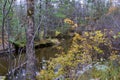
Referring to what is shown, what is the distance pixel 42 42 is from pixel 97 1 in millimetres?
16386

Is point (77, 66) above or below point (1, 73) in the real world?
above

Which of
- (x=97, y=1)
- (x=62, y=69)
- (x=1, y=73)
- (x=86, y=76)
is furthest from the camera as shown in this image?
(x=97, y=1)

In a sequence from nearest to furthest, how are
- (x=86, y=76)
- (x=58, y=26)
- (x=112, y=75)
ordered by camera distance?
(x=112, y=75) < (x=86, y=76) < (x=58, y=26)

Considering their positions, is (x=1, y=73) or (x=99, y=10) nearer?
(x=1, y=73)

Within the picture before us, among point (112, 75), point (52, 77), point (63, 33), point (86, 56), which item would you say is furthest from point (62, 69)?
point (63, 33)

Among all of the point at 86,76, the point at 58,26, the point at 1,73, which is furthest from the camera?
the point at 58,26

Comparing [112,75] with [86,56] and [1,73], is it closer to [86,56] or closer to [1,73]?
[86,56]

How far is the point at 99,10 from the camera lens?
31844 mm

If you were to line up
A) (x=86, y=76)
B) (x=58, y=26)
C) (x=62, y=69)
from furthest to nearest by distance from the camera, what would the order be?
(x=58, y=26) < (x=62, y=69) < (x=86, y=76)

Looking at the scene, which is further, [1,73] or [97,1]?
[97,1]

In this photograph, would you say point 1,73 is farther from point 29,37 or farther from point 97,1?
point 97,1

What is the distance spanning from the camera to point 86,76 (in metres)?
6.06

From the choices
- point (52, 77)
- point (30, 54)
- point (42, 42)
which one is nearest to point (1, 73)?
point (52, 77)

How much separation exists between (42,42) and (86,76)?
14770 millimetres
